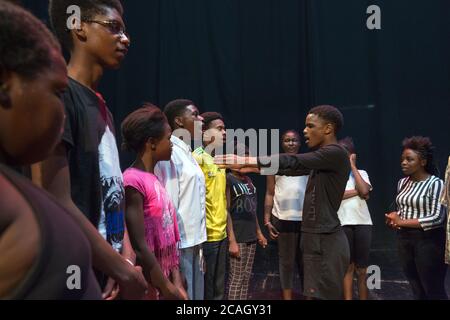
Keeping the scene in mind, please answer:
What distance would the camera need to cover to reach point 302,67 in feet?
16.4

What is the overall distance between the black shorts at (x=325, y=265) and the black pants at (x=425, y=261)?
2.03 feet

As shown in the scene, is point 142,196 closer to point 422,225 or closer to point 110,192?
point 110,192

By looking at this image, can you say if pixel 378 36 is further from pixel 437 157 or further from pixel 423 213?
pixel 423 213

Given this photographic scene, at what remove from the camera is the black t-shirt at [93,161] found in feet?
3.75

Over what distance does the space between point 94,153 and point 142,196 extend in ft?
2.09

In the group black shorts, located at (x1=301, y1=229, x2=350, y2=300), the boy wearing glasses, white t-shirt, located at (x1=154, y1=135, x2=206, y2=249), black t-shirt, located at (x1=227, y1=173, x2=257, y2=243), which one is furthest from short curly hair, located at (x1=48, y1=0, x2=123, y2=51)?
black t-shirt, located at (x1=227, y1=173, x2=257, y2=243)

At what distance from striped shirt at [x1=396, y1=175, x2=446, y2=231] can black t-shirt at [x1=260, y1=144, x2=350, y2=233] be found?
63 cm

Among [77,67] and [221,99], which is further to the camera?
[221,99]

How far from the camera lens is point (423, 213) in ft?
10.3

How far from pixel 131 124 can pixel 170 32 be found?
336 cm

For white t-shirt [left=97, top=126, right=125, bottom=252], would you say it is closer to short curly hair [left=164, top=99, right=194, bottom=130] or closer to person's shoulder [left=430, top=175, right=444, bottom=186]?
short curly hair [left=164, top=99, right=194, bottom=130]

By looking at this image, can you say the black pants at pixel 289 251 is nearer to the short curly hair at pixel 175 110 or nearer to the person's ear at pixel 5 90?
the short curly hair at pixel 175 110

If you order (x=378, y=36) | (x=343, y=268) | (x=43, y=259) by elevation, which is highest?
(x=378, y=36)

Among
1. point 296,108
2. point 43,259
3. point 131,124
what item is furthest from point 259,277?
point 43,259
